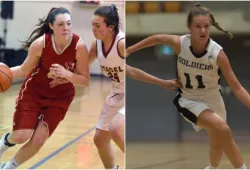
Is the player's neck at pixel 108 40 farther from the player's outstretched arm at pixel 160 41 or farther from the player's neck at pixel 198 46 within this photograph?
the player's neck at pixel 198 46

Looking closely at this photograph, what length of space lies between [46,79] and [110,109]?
343mm

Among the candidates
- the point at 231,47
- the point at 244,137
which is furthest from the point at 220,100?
the point at 231,47

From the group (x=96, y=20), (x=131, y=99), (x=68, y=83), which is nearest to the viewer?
(x=96, y=20)

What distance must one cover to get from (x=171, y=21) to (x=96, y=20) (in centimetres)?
56

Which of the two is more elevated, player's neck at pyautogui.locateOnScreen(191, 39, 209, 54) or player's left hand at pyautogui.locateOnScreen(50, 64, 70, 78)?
player's neck at pyautogui.locateOnScreen(191, 39, 209, 54)

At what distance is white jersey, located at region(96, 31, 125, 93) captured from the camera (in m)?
1.82

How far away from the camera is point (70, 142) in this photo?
2.83m

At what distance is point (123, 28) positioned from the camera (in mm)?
1939

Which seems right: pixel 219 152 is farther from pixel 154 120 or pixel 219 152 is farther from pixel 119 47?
pixel 154 120

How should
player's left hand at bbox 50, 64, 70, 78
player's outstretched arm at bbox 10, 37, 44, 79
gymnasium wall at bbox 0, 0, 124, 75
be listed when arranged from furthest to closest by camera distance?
gymnasium wall at bbox 0, 0, 124, 75 → player's outstretched arm at bbox 10, 37, 44, 79 → player's left hand at bbox 50, 64, 70, 78

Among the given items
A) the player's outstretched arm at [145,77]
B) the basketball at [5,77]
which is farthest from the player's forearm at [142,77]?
the basketball at [5,77]

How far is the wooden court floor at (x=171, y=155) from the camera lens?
2244 mm

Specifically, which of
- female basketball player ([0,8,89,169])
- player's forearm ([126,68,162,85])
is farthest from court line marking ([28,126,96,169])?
player's forearm ([126,68,162,85])

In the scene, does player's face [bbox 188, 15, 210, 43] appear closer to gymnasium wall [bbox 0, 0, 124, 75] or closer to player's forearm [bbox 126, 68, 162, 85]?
player's forearm [bbox 126, 68, 162, 85]
